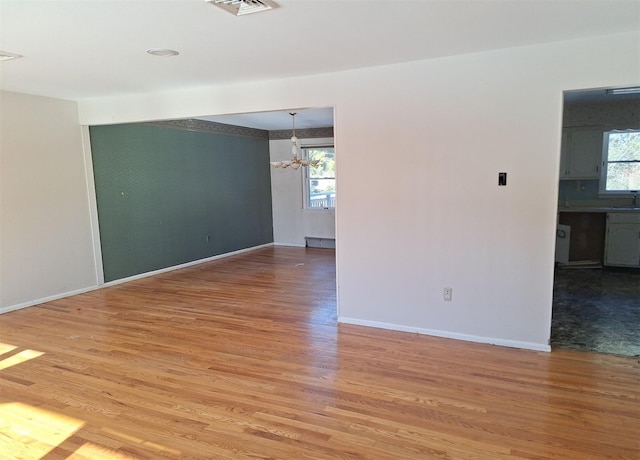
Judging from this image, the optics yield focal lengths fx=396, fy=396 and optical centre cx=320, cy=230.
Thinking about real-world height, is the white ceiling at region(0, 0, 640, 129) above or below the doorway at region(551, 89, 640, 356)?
above

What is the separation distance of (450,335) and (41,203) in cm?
479

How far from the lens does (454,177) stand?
3.38 meters

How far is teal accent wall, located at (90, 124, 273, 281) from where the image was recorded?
5.52 meters

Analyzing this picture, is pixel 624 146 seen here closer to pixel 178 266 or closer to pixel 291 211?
pixel 291 211

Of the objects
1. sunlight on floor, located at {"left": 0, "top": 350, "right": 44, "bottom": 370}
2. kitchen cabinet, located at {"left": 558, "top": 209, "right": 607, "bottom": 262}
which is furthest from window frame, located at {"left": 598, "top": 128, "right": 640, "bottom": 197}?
sunlight on floor, located at {"left": 0, "top": 350, "right": 44, "bottom": 370}

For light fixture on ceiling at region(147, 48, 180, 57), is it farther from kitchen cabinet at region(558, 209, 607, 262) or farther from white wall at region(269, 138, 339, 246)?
kitchen cabinet at region(558, 209, 607, 262)

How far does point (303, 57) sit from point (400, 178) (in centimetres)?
132

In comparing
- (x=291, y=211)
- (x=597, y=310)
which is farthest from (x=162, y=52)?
(x=291, y=211)

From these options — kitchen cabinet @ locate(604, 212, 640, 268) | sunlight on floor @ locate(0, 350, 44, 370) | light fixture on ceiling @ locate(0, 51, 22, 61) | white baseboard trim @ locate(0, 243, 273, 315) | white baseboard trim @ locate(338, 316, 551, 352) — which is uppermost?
light fixture on ceiling @ locate(0, 51, 22, 61)

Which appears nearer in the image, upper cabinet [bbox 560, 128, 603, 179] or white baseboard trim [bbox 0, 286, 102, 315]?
white baseboard trim [bbox 0, 286, 102, 315]

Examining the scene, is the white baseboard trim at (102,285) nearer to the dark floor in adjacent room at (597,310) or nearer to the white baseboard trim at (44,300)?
the white baseboard trim at (44,300)

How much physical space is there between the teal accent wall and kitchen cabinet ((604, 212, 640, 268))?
608cm

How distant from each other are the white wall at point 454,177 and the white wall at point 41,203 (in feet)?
8.26

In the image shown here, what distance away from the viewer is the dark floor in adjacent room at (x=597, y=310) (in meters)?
3.30
